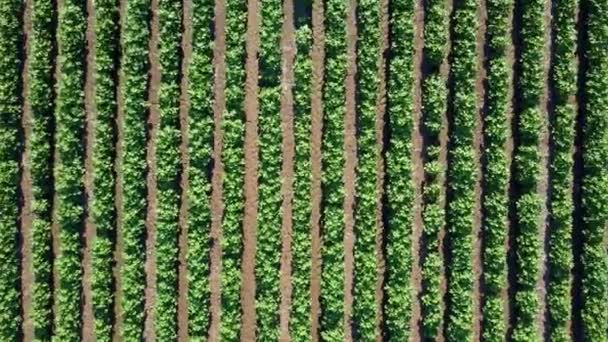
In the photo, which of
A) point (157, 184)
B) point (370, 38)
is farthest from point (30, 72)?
point (370, 38)

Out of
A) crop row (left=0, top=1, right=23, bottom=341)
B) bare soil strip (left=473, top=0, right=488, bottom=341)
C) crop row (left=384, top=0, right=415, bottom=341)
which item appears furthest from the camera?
bare soil strip (left=473, top=0, right=488, bottom=341)

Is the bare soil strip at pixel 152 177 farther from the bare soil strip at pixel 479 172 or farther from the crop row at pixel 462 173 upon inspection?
the bare soil strip at pixel 479 172

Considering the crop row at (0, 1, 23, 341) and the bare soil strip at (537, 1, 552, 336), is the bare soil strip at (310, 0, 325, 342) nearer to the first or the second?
the bare soil strip at (537, 1, 552, 336)

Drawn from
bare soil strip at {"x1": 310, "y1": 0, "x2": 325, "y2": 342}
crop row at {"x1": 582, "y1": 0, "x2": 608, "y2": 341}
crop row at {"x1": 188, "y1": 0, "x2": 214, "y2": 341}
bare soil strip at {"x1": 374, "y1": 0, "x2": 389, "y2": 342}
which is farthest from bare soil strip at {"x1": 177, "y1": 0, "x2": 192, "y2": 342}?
crop row at {"x1": 582, "y1": 0, "x2": 608, "y2": 341}

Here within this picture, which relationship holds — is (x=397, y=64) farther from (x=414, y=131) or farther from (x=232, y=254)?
(x=232, y=254)

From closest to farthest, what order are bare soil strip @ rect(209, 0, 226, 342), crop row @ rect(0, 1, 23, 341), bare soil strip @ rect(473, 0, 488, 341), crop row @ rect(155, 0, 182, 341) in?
crop row @ rect(0, 1, 23, 341) → crop row @ rect(155, 0, 182, 341) → bare soil strip @ rect(209, 0, 226, 342) → bare soil strip @ rect(473, 0, 488, 341)

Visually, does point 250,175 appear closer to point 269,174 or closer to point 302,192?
point 269,174

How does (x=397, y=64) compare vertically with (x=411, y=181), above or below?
above
